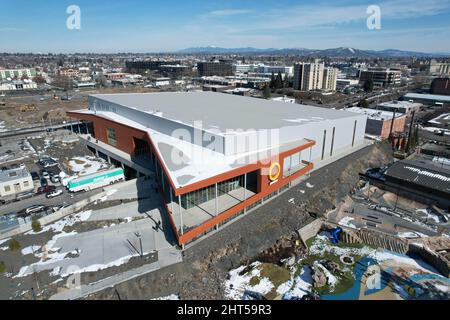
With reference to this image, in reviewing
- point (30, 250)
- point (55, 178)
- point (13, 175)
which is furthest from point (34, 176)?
point (30, 250)

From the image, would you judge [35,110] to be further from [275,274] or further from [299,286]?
[299,286]

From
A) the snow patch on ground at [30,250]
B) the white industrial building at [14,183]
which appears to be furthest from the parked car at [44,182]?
the snow patch on ground at [30,250]

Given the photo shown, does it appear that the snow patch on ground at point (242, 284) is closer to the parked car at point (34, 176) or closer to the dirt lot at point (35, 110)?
the parked car at point (34, 176)

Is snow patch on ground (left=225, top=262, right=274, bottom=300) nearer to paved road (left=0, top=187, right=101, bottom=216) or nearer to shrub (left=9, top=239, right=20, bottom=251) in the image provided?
shrub (left=9, top=239, right=20, bottom=251)

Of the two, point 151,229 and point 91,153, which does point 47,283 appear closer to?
point 151,229

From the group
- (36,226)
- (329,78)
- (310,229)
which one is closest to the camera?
(36,226)


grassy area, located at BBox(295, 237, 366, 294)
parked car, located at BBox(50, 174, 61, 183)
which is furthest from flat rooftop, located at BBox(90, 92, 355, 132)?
grassy area, located at BBox(295, 237, 366, 294)
